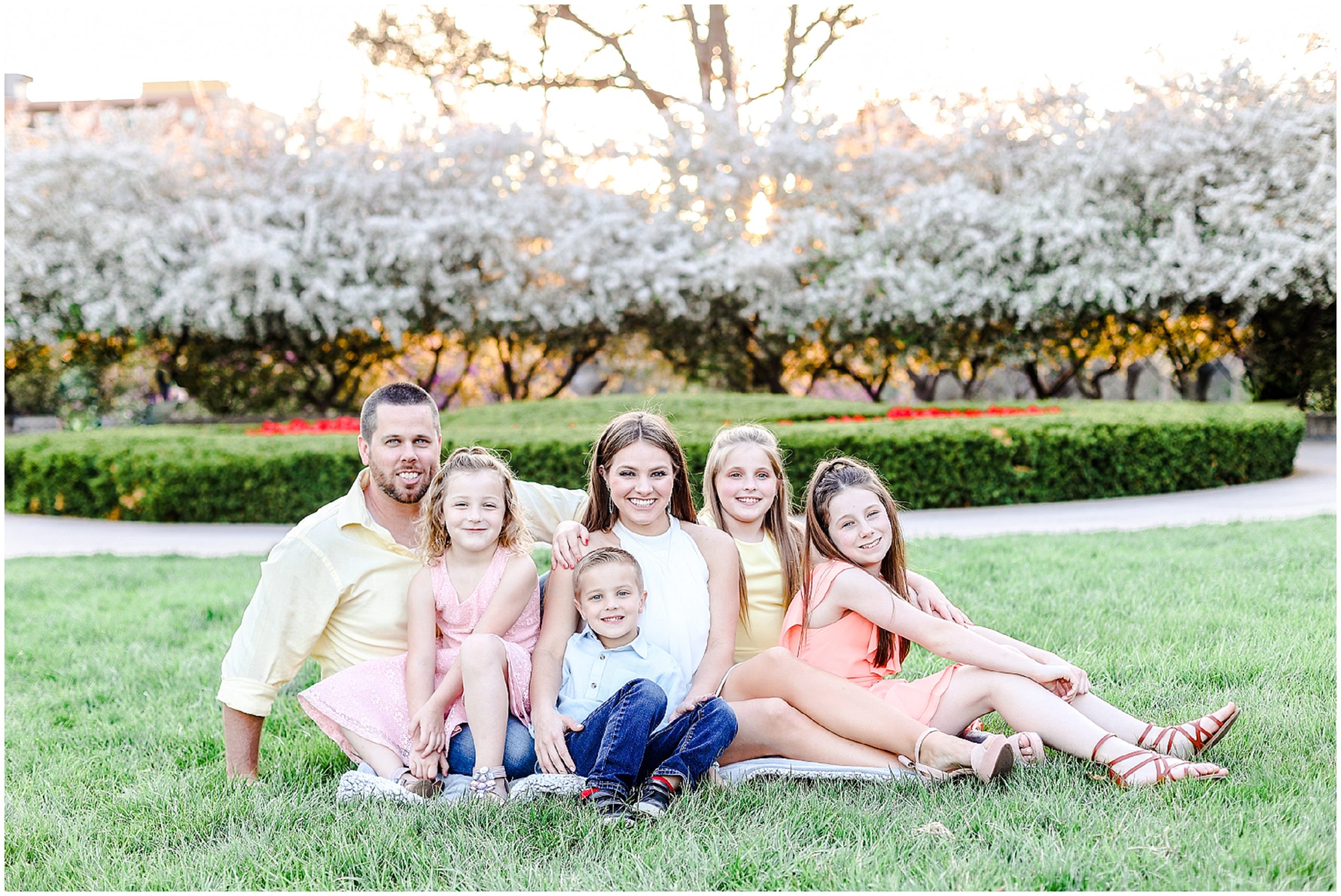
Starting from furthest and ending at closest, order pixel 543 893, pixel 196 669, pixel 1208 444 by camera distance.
Result: pixel 1208 444, pixel 196 669, pixel 543 893

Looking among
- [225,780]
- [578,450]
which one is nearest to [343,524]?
[225,780]

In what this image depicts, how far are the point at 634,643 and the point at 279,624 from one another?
925 mm

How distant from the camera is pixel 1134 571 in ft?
16.8

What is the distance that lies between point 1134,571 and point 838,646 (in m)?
2.89

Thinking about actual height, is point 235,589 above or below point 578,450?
below

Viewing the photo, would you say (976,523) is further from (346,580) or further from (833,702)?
(346,580)

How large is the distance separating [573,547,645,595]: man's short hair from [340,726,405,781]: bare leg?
62cm

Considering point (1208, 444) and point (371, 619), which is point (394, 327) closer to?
point (1208, 444)

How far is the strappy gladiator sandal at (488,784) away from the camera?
2514 millimetres

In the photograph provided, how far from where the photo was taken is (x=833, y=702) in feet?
8.62

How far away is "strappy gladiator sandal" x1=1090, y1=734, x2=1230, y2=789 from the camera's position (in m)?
2.41

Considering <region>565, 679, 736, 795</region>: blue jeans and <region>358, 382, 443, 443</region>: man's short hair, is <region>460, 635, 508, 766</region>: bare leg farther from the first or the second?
<region>358, 382, 443, 443</region>: man's short hair

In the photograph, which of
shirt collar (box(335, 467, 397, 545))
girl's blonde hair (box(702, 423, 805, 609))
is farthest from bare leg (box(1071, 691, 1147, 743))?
shirt collar (box(335, 467, 397, 545))

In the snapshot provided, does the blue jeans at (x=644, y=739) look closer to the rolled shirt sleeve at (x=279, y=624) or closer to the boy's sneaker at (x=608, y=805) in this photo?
the boy's sneaker at (x=608, y=805)
